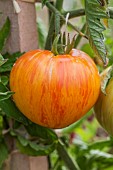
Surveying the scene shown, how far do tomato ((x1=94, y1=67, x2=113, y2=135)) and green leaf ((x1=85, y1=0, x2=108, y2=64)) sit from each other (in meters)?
0.09

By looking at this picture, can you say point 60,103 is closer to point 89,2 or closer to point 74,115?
point 74,115

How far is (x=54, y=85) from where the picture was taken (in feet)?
2.13

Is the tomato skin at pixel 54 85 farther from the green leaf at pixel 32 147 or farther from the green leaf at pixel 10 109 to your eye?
the green leaf at pixel 32 147

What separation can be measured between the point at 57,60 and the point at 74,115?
3.5 inches

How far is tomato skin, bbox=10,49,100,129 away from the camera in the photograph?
2.14 ft

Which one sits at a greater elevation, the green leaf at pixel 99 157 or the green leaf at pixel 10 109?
the green leaf at pixel 10 109

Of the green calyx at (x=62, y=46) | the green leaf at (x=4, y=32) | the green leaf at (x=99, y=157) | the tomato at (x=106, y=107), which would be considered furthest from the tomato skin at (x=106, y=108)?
the green leaf at (x=99, y=157)

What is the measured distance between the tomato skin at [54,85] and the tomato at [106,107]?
0.05 meters

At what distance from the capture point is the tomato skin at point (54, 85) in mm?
652

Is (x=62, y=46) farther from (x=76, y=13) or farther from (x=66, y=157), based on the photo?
(x=66, y=157)

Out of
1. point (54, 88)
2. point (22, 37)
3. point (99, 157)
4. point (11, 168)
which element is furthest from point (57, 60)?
point (99, 157)

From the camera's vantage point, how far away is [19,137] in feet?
2.89

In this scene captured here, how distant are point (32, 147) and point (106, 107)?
201 millimetres

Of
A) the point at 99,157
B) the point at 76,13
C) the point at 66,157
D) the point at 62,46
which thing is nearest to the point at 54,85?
the point at 62,46
